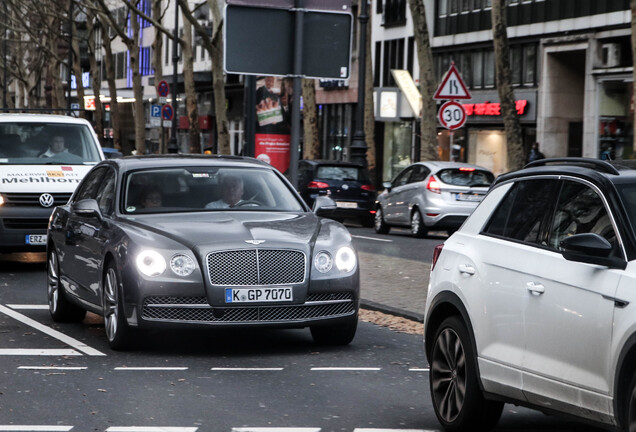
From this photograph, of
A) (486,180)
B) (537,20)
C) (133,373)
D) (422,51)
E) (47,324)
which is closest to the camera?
(133,373)

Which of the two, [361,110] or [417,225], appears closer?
[417,225]

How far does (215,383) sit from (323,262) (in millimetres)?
1809

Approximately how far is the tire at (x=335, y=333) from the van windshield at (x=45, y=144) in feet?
27.8

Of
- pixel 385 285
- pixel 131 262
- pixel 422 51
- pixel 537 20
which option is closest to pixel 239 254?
pixel 131 262

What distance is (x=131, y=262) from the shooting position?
10.5 metres

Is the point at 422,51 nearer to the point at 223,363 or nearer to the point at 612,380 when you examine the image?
the point at 223,363

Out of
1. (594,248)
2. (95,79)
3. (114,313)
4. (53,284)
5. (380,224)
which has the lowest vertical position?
(380,224)

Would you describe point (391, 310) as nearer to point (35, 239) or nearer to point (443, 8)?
point (35, 239)

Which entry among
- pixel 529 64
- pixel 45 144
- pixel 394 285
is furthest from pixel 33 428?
pixel 529 64

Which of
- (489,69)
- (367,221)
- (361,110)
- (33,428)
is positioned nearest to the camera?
(33,428)

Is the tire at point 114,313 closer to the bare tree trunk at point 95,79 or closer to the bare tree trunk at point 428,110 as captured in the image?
the bare tree trunk at point 428,110

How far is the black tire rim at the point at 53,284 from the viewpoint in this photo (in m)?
12.9

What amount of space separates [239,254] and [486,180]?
60.7 feet

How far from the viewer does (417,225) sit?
28953 mm
